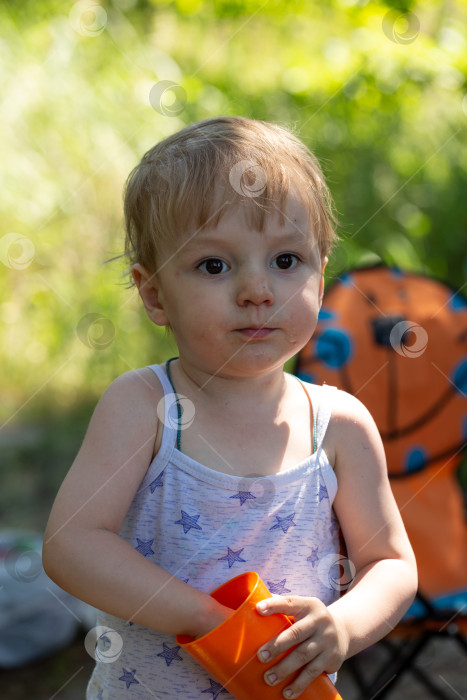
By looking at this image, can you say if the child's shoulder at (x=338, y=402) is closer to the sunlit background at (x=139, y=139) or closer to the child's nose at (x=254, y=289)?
the child's nose at (x=254, y=289)

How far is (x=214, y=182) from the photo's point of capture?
1.07m

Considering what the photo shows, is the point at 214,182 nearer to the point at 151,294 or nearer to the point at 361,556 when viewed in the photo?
the point at 151,294

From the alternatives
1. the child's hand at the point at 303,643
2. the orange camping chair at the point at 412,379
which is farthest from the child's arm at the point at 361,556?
the orange camping chair at the point at 412,379

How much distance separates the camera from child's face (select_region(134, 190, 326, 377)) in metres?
1.04

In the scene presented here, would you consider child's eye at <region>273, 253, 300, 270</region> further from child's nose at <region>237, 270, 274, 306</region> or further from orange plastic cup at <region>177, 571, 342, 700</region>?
orange plastic cup at <region>177, 571, 342, 700</region>

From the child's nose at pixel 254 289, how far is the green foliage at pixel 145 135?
1.79 metres

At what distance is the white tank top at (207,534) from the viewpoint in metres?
1.08

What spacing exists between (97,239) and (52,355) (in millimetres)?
478

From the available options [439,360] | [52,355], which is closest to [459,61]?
[439,360]

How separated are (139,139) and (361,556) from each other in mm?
2117

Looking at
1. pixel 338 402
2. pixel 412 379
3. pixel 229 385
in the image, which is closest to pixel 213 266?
pixel 229 385

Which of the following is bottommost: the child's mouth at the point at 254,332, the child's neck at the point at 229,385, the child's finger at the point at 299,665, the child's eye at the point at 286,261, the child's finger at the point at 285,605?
the child's finger at the point at 299,665

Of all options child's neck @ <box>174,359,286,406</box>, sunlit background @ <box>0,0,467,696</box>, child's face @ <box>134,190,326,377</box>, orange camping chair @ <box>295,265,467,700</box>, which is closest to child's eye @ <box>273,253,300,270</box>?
child's face @ <box>134,190,326,377</box>

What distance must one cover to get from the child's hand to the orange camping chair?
1.14 m
